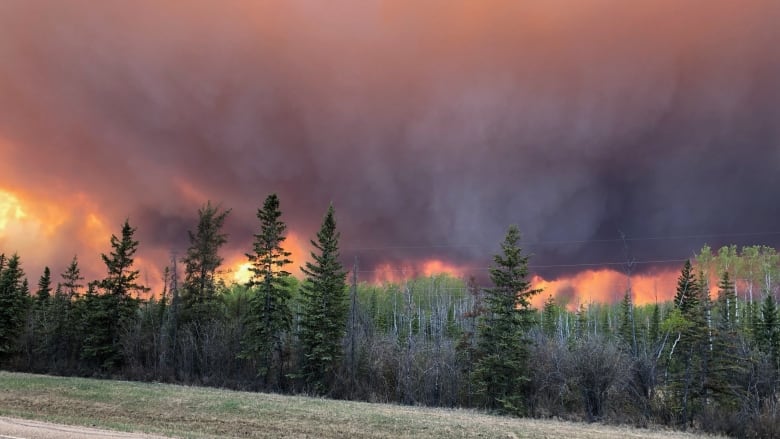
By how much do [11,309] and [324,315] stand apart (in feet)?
123

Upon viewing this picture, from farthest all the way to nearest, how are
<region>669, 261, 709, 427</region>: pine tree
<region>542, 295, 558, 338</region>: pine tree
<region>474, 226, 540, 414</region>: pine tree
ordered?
<region>542, 295, 558, 338</region>: pine tree
<region>474, 226, 540, 414</region>: pine tree
<region>669, 261, 709, 427</region>: pine tree

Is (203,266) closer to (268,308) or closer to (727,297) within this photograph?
(268,308)

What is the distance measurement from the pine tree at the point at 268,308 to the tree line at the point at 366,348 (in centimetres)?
12

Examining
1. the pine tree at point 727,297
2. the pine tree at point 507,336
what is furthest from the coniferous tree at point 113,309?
the pine tree at point 727,297

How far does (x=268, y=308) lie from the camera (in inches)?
1618

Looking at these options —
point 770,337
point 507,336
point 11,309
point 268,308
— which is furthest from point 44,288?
point 770,337

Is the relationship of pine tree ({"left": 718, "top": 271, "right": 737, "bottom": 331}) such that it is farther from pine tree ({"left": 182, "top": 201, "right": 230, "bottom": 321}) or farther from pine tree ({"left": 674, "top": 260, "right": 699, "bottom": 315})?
pine tree ({"left": 182, "top": 201, "right": 230, "bottom": 321})

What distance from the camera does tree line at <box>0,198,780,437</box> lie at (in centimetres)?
2945

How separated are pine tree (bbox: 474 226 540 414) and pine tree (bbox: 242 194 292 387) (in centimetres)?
1784

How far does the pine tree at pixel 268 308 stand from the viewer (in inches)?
1602

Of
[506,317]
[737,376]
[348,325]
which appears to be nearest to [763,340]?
[737,376]

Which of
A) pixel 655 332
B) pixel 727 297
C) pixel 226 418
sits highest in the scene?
pixel 727 297

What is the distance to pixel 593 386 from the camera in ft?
99.1

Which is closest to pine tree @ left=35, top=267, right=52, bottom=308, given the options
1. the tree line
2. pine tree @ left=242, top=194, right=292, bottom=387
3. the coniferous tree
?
the tree line
